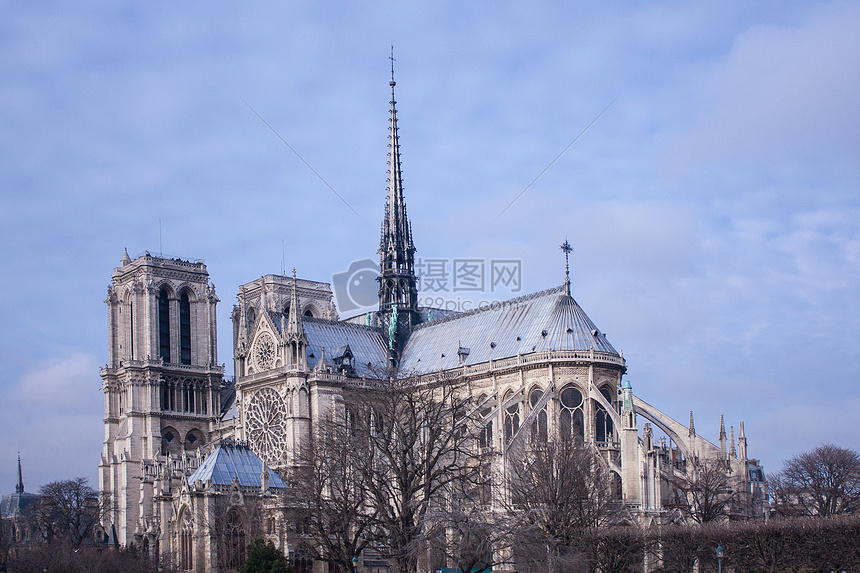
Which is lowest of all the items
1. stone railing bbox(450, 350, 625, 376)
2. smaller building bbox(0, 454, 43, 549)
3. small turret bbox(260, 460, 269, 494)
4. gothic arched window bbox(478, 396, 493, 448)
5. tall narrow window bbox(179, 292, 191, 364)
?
smaller building bbox(0, 454, 43, 549)

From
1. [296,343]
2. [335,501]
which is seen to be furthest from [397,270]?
[335,501]

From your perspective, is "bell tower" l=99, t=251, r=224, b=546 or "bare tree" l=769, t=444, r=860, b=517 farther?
"bell tower" l=99, t=251, r=224, b=546

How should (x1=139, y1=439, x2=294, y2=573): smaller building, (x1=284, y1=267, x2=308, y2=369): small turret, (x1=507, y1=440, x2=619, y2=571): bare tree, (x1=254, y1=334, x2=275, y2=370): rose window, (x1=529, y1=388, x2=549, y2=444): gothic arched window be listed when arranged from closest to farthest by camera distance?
(x1=507, y1=440, x2=619, y2=571): bare tree < (x1=139, y1=439, x2=294, y2=573): smaller building < (x1=529, y1=388, x2=549, y2=444): gothic arched window < (x1=284, y1=267, x2=308, y2=369): small turret < (x1=254, y1=334, x2=275, y2=370): rose window

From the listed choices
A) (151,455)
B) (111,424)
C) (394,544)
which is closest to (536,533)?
(394,544)

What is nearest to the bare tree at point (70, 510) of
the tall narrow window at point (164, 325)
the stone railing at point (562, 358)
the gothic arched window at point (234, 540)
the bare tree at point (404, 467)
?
the tall narrow window at point (164, 325)

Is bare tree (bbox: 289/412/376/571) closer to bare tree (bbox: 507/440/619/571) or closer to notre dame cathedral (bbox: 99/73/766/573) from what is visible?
notre dame cathedral (bbox: 99/73/766/573)

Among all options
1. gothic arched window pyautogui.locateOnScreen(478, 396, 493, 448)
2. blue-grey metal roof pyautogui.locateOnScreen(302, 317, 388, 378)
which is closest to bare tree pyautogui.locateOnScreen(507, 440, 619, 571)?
gothic arched window pyautogui.locateOnScreen(478, 396, 493, 448)

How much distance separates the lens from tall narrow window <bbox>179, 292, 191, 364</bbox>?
10988 cm

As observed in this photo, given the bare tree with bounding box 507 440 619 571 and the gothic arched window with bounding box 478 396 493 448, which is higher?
the gothic arched window with bounding box 478 396 493 448

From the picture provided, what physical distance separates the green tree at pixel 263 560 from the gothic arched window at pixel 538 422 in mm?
16509

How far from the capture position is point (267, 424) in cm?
8362

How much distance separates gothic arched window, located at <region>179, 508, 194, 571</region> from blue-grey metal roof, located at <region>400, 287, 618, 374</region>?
824 inches

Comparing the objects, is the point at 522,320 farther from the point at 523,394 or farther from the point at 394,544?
the point at 394,544

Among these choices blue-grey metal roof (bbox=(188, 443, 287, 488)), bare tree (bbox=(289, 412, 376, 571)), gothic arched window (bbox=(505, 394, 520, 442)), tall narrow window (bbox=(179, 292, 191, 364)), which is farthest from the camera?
tall narrow window (bbox=(179, 292, 191, 364))
